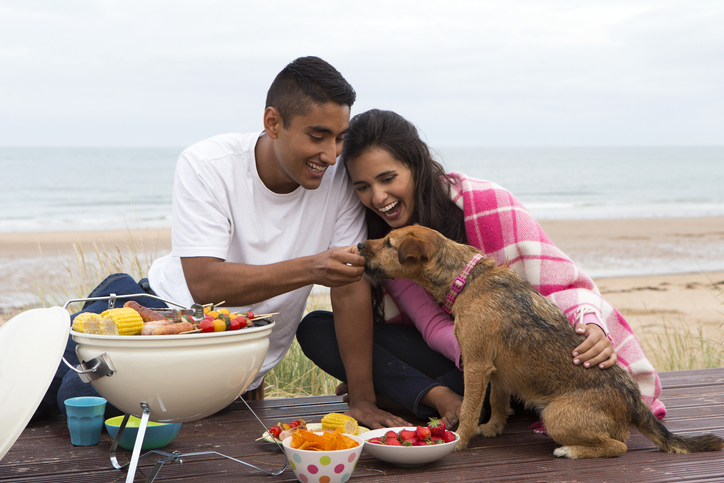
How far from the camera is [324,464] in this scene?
2.52m

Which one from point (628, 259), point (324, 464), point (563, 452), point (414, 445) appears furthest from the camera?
point (628, 259)

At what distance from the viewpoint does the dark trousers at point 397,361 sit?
11.8 ft

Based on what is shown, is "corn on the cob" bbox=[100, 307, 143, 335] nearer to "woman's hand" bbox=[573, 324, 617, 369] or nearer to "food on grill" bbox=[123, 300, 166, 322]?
"food on grill" bbox=[123, 300, 166, 322]

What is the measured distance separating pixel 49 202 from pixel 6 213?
280 centimetres

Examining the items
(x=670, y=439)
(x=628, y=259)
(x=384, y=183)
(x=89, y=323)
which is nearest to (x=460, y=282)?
(x=384, y=183)

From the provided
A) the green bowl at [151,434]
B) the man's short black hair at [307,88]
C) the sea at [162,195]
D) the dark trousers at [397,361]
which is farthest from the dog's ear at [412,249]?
the sea at [162,195]

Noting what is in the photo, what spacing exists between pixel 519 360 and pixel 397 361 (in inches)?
34.6

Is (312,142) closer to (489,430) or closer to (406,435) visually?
(406,435)

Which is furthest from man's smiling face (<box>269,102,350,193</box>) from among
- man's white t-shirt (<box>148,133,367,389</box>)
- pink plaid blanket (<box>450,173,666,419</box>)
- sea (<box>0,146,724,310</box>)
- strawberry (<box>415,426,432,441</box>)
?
sea (<box>0,146,724,310</box>)

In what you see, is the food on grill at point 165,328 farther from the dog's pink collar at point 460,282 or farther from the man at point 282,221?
the dog's pink collar at point 460,282

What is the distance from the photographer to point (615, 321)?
11.4 ft

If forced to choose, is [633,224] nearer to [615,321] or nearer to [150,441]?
[615,321]

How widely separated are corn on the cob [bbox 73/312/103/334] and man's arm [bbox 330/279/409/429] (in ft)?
5.26

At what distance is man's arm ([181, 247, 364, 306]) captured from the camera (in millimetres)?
3117
